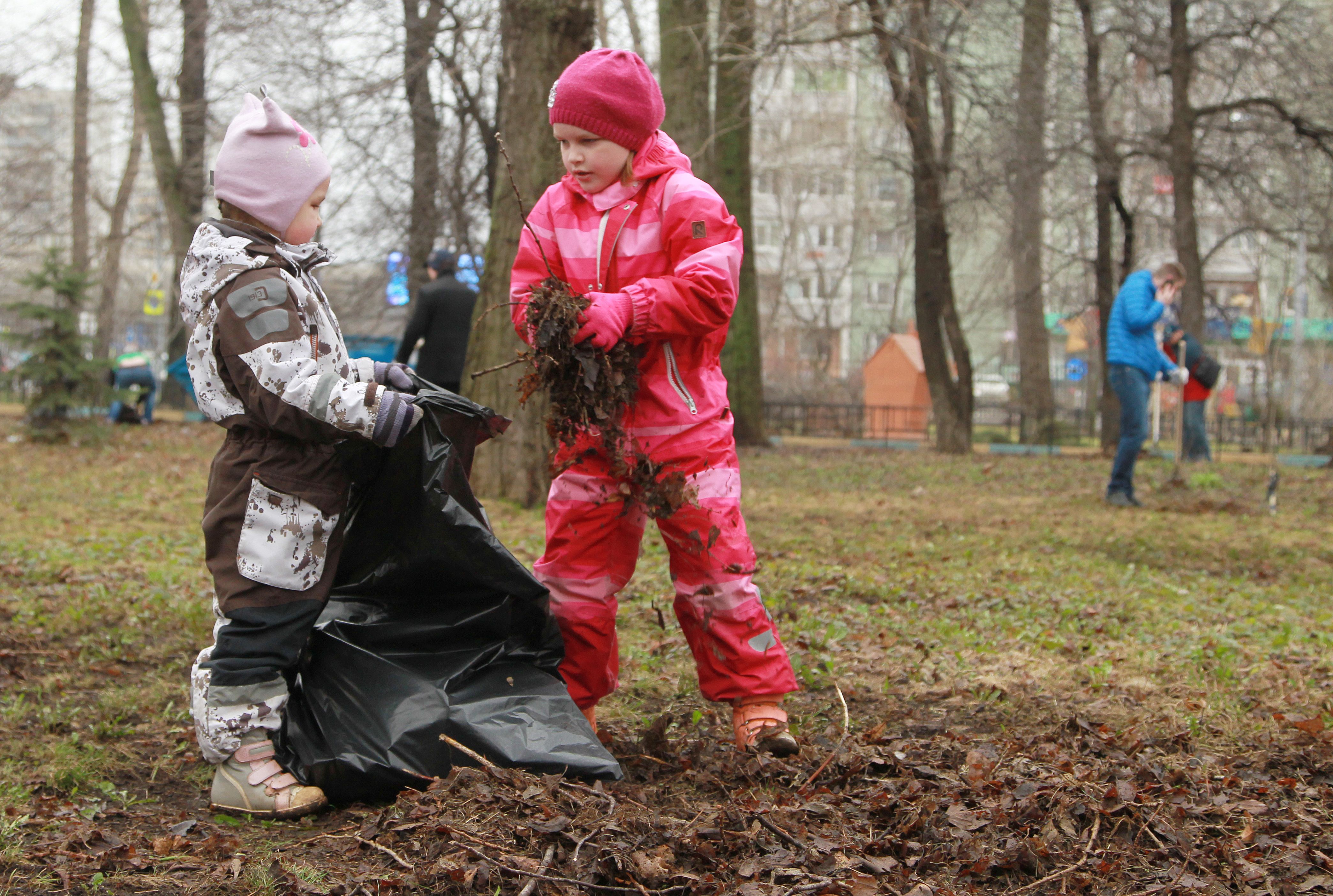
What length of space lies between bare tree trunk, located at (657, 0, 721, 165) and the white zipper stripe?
7967 millimetres

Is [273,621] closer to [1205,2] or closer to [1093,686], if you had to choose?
[1093,686]

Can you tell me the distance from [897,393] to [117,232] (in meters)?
16.1

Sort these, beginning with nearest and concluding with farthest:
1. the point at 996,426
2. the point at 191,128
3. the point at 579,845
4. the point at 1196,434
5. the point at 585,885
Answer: the point at 585,885 < the point at 579,845 < the point at 1196,434 < the point at 191,128 < the point at 996,426

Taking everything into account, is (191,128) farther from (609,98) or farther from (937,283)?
(609,98)

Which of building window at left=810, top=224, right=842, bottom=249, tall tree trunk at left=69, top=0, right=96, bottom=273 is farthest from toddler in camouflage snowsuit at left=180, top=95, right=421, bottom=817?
building window at left=810, top=224, right=842, bottom=249

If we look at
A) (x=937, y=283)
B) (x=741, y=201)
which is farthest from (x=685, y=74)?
(x=937, y=283)

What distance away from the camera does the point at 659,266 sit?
9.78 feet

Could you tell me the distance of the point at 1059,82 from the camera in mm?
15734

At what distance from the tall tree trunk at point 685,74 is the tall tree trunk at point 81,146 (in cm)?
1342

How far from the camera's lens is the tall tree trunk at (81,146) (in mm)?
21344

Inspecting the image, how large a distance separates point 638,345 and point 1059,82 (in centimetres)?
1460

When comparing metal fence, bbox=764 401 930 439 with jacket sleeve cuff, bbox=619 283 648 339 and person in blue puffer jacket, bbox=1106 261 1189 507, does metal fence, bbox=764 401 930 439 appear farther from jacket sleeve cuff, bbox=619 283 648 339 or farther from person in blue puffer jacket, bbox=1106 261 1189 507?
jacket sleeve cuff, bbox=619 283 648 339

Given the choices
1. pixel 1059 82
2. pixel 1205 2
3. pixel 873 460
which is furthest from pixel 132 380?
pixel 1205 2

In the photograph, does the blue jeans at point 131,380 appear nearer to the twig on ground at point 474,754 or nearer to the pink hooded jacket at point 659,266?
the pink hooded jacket at point 659,266
